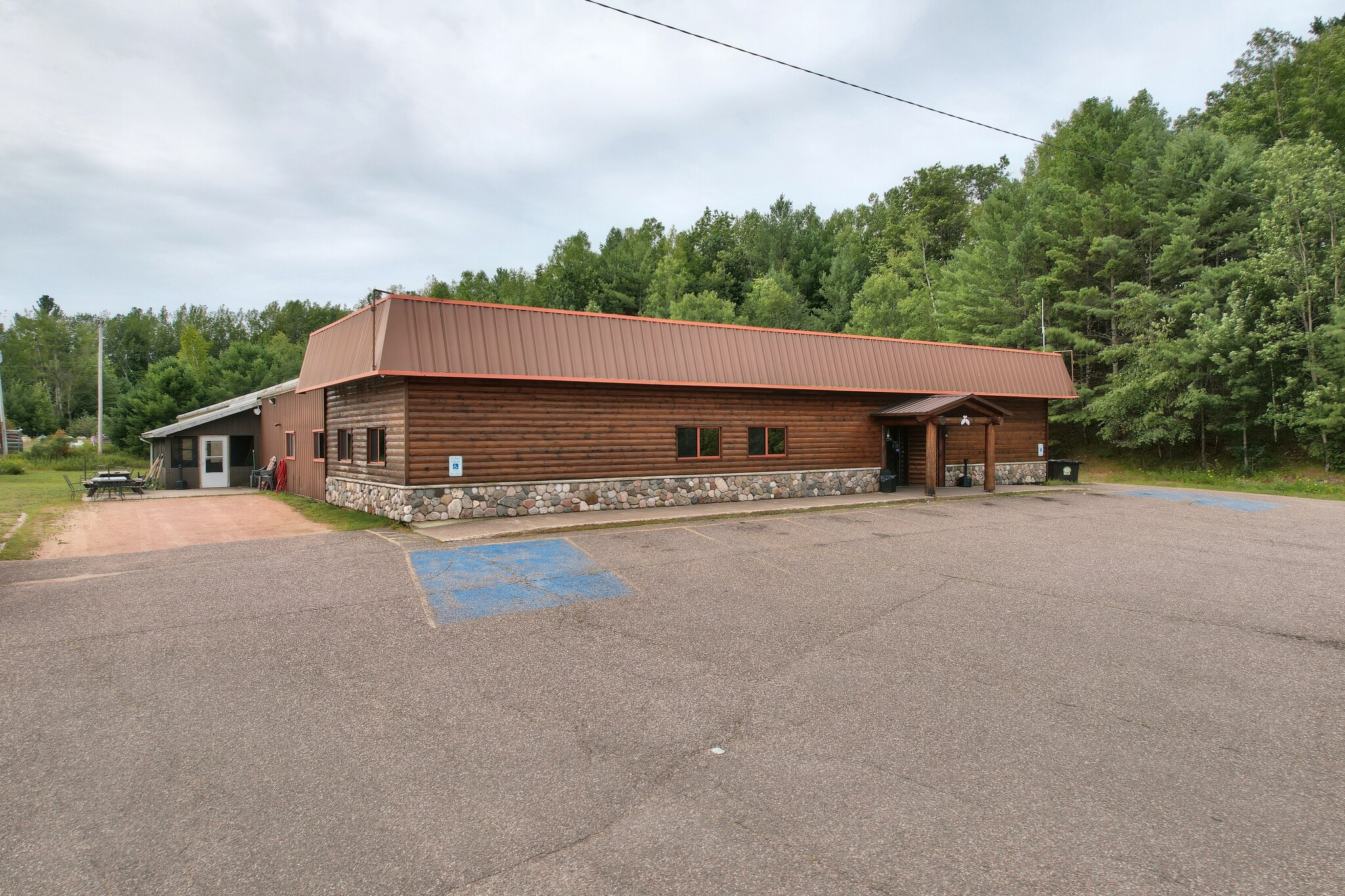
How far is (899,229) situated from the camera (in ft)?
161

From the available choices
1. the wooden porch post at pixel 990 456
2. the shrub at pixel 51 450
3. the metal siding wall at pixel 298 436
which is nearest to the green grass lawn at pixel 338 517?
the metal siding wall at pixel 298 436

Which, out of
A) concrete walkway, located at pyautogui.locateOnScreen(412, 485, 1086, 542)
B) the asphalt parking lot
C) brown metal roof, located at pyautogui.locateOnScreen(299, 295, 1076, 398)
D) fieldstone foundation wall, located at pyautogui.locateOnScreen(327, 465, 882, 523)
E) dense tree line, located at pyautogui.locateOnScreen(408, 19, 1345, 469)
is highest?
dense tree line, located at pyautogui.locateOnScreen(408, 19, 1345, 469)

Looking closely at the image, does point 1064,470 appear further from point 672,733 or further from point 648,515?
point 672,733

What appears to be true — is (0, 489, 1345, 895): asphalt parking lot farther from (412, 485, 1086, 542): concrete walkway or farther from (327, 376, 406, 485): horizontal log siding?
(327, 376, 406, 485): horizontal log siding

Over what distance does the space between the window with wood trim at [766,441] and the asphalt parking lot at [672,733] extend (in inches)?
350

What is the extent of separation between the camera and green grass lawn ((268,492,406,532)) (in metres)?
14.0

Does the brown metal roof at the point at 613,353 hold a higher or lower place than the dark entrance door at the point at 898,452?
higher

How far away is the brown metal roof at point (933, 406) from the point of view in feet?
61.9

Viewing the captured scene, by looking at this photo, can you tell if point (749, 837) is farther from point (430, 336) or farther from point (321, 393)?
point (321, 393)

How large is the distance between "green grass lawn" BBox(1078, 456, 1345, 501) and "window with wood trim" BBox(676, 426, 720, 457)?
1666 cm

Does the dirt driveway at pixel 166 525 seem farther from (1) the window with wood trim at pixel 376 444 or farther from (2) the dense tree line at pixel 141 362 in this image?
(2) the dense tree line at pixel 141 362

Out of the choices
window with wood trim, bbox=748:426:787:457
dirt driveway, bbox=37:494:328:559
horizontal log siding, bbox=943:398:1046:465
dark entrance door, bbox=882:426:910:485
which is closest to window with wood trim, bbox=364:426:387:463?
dirt driveway, bbox=37:494:328:559

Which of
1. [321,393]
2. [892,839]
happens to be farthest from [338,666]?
[321,393]

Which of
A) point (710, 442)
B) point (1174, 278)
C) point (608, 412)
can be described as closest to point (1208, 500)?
point (1174, 278)
